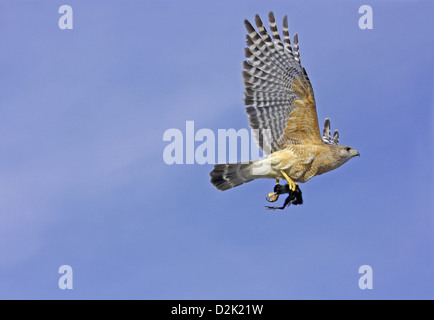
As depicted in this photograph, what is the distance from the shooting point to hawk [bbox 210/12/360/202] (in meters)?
11.7

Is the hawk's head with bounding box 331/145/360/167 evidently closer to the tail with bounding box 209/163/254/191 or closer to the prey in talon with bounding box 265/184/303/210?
the prey in talon with bounding box 265/184/303/210

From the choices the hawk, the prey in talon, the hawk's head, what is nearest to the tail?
the hawk

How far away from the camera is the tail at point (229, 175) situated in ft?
39.1

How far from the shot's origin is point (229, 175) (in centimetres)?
1205

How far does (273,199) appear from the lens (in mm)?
11914

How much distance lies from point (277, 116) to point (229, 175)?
50.2 inches

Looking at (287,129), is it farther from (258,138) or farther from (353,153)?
(353,153)

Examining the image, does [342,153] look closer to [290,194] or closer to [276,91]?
[290,194]

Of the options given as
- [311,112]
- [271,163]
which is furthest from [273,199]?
[311,112]

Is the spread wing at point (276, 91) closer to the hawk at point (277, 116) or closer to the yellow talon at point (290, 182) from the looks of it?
the hawk at point (277, 116)

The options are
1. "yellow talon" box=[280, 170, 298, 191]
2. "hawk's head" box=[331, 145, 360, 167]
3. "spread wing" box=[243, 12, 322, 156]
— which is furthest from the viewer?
"hawk's head" box=[331, 145, 360, 167]

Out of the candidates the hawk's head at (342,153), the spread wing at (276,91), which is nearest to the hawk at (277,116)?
the spread wing at (276,91)

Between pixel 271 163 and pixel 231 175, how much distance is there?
0.71 m

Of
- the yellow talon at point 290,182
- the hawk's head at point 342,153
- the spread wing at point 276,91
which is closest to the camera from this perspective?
the spread wing at point 276,91
